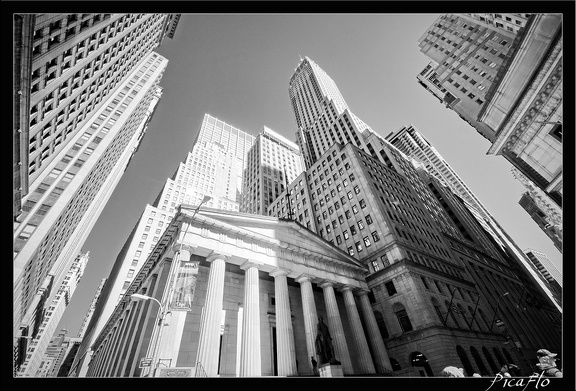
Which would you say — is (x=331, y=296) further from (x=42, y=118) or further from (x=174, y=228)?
(x=42, y=118)

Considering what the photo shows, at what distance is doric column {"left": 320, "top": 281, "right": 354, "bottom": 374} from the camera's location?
22.8 m

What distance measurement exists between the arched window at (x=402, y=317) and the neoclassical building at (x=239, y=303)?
458 centimetres

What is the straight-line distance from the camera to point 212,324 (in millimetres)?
17906

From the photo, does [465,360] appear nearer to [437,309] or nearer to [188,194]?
[437,309]

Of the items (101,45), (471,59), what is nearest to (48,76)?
(101,45)

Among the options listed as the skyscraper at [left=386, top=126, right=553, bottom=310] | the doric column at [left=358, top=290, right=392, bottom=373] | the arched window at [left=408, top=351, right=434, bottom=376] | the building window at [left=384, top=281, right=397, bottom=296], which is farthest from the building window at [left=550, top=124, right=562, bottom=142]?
the skyscraper at [left=386, top=126, right=553, bottom=310]

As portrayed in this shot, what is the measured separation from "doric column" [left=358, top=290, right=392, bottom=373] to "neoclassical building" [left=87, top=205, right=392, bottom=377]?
9 cm

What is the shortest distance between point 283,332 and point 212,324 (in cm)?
643

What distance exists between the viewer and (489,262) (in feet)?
210

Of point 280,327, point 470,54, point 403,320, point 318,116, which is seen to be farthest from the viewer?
point 318,116

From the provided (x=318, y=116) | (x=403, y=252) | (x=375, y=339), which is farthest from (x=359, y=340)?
(x=318, y=116)

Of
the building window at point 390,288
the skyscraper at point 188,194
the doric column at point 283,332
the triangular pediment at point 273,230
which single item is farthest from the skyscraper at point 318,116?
the doric column at point 283,332

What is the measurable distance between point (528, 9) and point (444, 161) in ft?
553

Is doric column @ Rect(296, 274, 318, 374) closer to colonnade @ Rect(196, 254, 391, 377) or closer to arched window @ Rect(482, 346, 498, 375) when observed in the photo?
colonnade @ Rect(196, 254, 391, 377)
